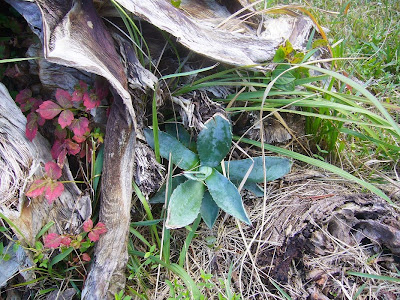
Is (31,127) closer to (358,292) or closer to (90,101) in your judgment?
(90,101)

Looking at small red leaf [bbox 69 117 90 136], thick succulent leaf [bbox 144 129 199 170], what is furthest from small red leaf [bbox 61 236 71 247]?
thick succulent leaf [bbox 144 129 199 170]

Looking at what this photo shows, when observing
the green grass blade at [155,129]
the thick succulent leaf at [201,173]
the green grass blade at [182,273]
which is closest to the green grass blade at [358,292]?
the green grass blade at [182,273]

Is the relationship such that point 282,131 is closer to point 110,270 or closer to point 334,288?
point 334,288

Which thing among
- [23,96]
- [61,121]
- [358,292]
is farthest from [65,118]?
[358,292]

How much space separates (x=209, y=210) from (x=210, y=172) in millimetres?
173

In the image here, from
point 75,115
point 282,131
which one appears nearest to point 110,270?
point 75,115

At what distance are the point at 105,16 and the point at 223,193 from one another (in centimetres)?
96

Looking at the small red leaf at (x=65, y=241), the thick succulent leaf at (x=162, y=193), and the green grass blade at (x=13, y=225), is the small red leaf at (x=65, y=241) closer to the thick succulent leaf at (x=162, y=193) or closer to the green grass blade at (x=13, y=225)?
the green grass blade at (x=13, y=225)

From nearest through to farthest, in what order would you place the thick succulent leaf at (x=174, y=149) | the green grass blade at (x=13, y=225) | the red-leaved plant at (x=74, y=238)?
1. the green grass blade at (x=13, y=225)
2. the red-leaved plant at (x=74, y=238)
3. the thick succulent leaf at (x=174, y=149)

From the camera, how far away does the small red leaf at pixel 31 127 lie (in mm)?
1327

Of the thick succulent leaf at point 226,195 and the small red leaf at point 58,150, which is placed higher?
the small red leaf at point 58,150

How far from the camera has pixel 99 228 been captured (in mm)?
1354

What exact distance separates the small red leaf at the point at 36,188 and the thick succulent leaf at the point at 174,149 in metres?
0.48

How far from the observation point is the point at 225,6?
1.92m
